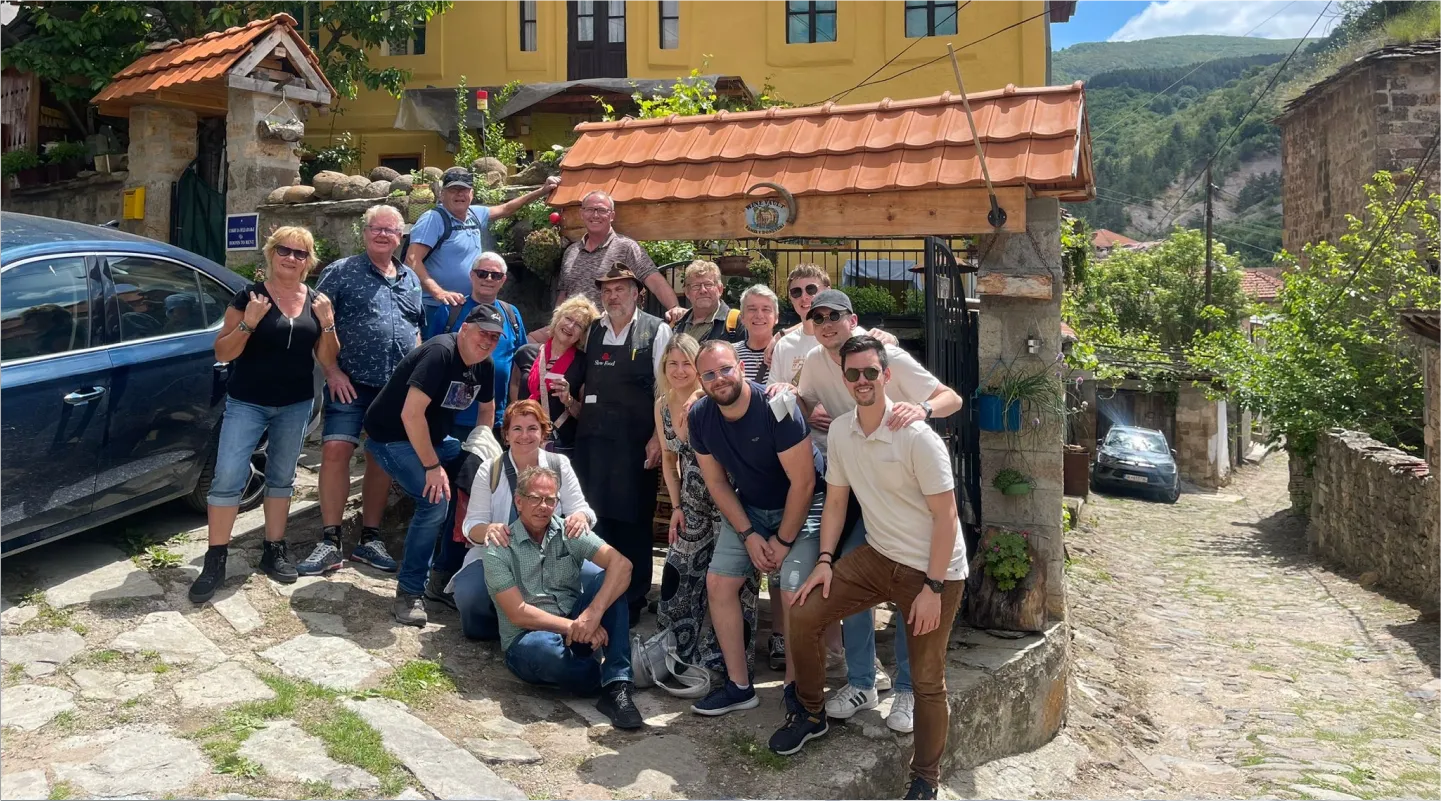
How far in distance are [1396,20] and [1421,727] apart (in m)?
16.2

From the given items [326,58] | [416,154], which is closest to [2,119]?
[326,58]

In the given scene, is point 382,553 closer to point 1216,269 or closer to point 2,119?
point 2,119

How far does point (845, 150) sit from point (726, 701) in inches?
132

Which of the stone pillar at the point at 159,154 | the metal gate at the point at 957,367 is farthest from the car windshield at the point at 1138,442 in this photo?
the stone pillar at the point at 159,154

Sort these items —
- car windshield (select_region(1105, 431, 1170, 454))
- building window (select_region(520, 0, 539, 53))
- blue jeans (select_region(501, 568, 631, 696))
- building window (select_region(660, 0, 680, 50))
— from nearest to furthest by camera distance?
blue jeans (select_region(501, 568, 631, 696)), building window (select_region(660, 0, 680, 50)), building window (select_region(520, 0, 539, 53)), car windshield (select_region(1105, 431, 1170, 454))

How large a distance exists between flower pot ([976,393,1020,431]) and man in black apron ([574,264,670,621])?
195cm

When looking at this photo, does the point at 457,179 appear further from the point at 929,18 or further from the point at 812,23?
the point at 929,18

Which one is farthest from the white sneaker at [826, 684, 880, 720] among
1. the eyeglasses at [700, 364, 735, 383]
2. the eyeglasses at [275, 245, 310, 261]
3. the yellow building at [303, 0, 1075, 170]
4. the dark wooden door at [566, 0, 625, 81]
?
the dark wooden door at [566, 0, 625, 81]

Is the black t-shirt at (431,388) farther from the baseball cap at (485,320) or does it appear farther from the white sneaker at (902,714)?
the white sneaker at (902,714)

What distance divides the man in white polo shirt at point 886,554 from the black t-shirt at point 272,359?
8.82ft

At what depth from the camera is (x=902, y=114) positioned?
6.51 m

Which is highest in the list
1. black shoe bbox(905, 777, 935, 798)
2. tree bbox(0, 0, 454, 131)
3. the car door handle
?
tree bbox(0, 0, 454, 131)

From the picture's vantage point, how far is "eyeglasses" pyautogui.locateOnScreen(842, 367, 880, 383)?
4.12m

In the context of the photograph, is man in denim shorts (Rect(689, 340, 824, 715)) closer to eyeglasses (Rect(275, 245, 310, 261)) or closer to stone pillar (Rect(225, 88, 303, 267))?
eyeglasses (Rect(275, 245, 310, 261))
